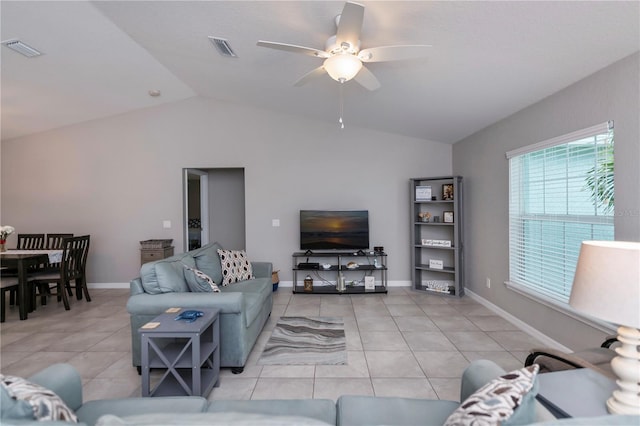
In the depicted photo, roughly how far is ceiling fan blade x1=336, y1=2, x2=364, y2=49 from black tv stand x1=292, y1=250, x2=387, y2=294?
350 centimetres

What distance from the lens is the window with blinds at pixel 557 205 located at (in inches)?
99.0

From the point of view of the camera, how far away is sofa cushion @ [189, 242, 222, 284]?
11.7 feet

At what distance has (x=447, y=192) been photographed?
5.07 meters

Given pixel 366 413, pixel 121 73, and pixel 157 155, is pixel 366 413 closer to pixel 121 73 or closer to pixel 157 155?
pixel 121 73

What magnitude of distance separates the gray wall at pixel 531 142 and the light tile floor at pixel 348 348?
1.11ft

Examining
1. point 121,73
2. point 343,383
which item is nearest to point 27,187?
point 121,73

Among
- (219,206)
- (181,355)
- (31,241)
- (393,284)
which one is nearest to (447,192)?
(393,284)

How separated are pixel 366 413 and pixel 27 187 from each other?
22.8 feet

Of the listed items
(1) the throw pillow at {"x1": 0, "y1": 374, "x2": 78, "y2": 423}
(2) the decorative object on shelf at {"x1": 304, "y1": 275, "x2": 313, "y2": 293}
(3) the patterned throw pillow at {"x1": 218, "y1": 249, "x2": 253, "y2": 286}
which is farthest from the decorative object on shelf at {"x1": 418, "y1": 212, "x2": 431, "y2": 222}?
(1) the throw pillow at {"x1": 0, "y1": 374, "x2": 78, "y2": 423}

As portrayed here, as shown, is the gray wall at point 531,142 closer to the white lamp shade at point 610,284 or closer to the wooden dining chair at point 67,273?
the white lamp shade at point 610,284

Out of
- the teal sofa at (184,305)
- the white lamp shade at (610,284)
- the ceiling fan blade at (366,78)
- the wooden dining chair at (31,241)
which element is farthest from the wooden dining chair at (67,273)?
the white lamp shade at (610,284)

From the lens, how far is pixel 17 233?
5.59 meters

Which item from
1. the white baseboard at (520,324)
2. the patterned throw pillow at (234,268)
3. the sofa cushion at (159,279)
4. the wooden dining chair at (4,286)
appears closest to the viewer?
the sofa cushion at (159,279)

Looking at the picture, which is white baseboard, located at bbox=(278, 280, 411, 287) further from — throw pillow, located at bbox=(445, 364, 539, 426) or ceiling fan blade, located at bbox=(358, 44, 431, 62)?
throw pillow, located at bbox=(445, 364, 539, 426)
